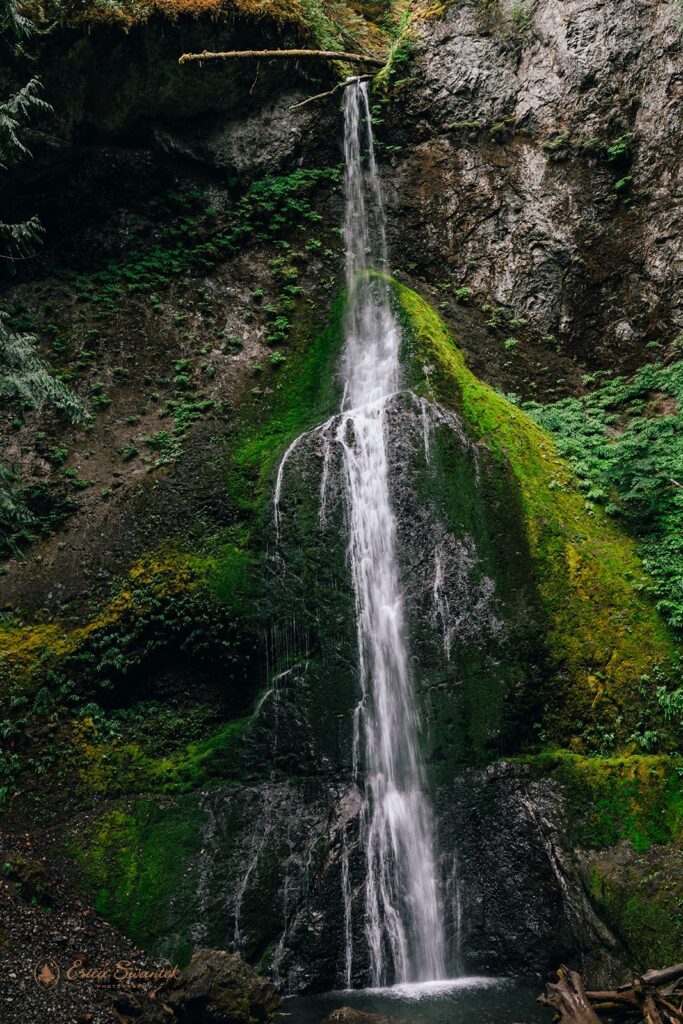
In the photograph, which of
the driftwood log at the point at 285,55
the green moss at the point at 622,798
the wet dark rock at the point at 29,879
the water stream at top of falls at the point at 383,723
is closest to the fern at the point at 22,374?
the water stream at top of falls at the point at 383,723

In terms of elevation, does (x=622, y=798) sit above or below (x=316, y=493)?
below

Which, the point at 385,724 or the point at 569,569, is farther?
the point at 569,569

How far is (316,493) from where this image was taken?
9.58 m

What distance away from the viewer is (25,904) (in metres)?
6.87

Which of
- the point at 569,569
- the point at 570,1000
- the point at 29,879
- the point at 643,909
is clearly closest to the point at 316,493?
the point at 569,569

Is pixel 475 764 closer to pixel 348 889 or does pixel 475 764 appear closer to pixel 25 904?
pixel 348 889

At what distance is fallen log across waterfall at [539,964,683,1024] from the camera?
506 cm

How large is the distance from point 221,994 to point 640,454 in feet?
28.6

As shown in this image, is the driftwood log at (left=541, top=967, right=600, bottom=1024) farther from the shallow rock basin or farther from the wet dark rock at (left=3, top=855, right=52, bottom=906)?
the wet dark rock at (left=3, top=855, right=52, bottom=906)

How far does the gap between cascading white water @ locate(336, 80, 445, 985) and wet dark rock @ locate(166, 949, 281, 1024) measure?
1.71 m

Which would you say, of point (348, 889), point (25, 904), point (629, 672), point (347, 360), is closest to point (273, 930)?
point (348, 889)

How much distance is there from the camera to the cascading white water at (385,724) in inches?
286

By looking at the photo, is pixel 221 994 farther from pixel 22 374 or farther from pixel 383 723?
pixel 22 374

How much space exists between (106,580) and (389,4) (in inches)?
664
